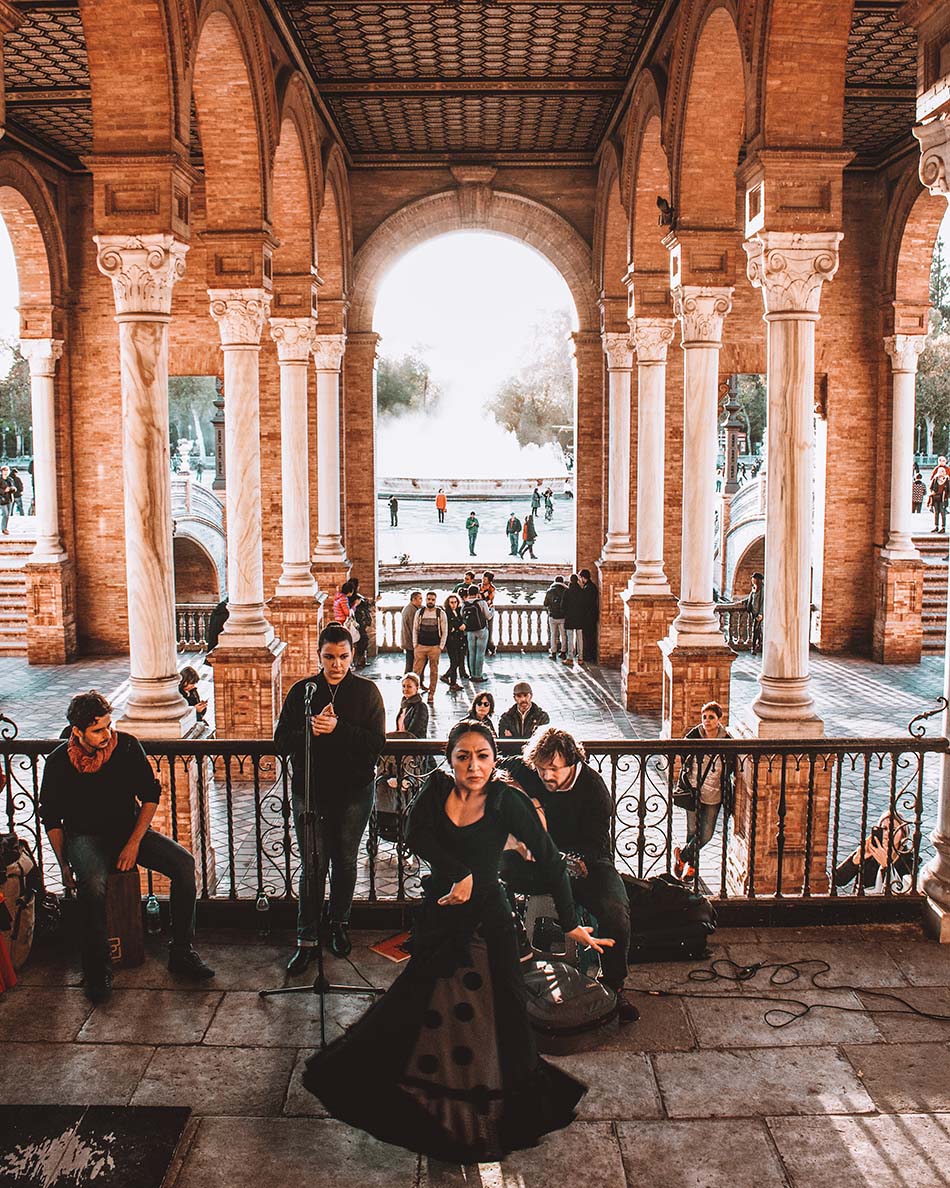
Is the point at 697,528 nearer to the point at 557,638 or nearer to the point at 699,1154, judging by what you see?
the point at 557,638

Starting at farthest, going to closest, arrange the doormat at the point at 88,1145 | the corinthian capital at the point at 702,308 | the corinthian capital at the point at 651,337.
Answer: the corinthian capital at the point at 651,337 < the corinthian capital at the point at 702,308 < the doormat at the point at 88,1145

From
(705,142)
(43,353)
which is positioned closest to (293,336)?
(43,353)

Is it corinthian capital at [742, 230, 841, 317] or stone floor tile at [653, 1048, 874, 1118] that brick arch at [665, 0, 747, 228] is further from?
stone floor tile at [653, 1048, 874, 1118]

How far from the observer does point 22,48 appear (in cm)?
1243

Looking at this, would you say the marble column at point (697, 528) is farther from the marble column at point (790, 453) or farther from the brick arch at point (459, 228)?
the brick arch at point (459, 228)

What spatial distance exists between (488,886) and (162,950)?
7.21 ft

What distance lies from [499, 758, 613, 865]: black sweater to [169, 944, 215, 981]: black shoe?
1740mm

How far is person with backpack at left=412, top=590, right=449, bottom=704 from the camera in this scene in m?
15.1

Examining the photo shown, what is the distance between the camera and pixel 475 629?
1653cm

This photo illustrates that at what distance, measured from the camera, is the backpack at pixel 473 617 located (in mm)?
16406

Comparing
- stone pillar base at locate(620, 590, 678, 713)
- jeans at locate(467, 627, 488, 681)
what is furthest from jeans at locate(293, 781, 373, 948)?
jeans at locate(467, 627, 488, 681)

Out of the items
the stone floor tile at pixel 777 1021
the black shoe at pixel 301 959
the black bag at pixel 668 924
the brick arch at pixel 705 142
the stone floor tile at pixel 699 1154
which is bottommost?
the stone floor tile at pixel 699 1154

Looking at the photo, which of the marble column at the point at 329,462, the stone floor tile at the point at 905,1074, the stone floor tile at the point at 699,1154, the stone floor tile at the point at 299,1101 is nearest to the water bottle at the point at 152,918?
the stone floor tile at the point at 299,1101

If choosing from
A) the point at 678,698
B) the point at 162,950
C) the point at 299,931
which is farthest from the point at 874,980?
the point at 678,698
